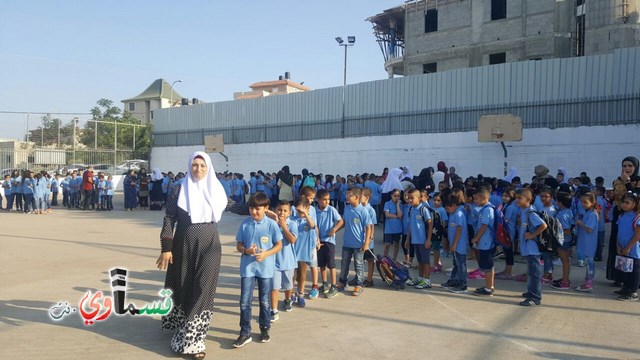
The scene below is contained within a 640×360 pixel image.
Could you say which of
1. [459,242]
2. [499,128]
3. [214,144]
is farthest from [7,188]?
[459,242]

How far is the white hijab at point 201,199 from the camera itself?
5.20 m

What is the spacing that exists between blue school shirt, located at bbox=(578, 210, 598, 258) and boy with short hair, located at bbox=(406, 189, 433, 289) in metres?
2.36

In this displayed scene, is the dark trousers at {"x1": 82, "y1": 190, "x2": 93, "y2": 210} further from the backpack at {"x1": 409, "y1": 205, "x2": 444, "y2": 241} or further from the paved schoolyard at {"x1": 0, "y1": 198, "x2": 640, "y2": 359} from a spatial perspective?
the backpack at {"x1": 409, "y1": 205, "x2": 444, "y2": 241}

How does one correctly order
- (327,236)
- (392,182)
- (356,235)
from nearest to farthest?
(327,236) < (356,235) < (392,182)

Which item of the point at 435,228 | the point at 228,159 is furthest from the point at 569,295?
the point at 228,159

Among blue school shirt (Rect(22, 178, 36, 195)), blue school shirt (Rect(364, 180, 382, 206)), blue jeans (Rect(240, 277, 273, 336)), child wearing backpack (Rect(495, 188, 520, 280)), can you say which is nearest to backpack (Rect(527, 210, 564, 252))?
child wearing backpack (Rect(495, 188, 520, 280))

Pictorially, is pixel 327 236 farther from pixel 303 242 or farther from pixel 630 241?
pixel 630 241

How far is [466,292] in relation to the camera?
24.7 feet

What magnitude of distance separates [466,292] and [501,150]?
12109mm

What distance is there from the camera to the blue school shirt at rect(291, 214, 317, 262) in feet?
22.3

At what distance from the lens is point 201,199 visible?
524cm

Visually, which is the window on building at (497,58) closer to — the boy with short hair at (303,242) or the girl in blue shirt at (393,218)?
the girl in blue shirt at (393,218)

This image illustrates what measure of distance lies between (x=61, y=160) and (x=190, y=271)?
87.0 feet

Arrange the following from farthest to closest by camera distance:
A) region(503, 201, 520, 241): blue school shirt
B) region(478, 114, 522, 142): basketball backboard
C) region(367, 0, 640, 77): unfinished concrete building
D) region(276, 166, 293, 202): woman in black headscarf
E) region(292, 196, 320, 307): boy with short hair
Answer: region(367, 0, 640, 77): unfinished concrete building < region(478, 114, 522, 142): basketball backboard < region(276, 166, 293, 202): woman in black headscarf < region(503, 201, 520, 241): blue school shirt < region(292, 196, 320, 307): boy with short hair
